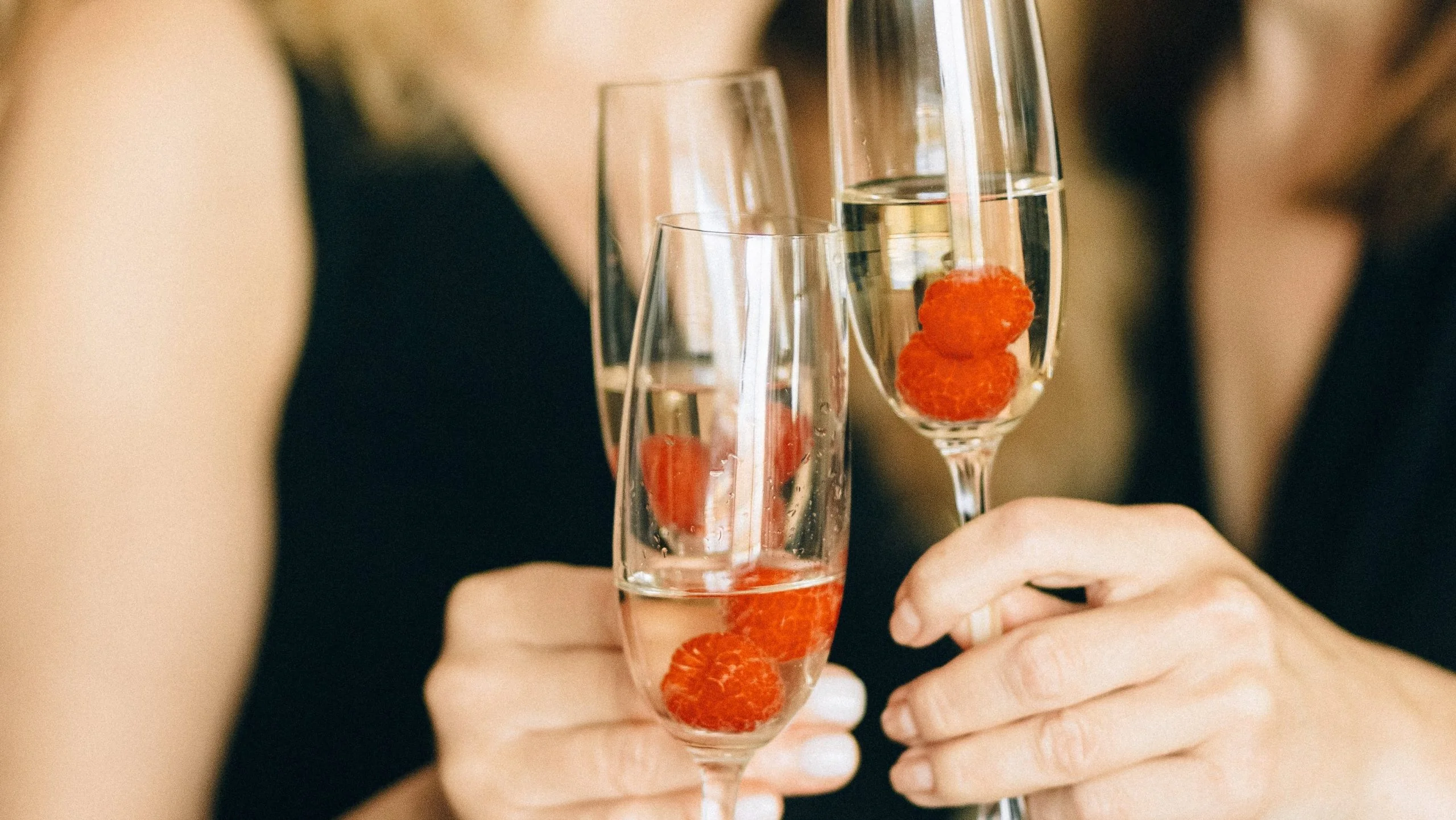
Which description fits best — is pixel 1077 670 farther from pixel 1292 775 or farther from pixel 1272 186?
pixel 1272 186

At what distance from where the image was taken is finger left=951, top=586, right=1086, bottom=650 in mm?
650

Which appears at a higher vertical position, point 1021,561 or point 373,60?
point 373,60

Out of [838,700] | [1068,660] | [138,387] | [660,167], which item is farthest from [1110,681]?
[138,387]

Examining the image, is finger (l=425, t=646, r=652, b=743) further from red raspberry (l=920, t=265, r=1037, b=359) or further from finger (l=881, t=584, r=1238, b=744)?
red raspberry (l=920, t=265, r=1037, b=359)

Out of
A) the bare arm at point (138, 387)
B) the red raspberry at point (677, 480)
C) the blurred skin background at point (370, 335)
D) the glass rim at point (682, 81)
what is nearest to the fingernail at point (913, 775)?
the red raspberry at point (677, 480)

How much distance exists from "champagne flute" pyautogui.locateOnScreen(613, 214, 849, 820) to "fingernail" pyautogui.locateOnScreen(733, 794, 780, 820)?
0.49 feet

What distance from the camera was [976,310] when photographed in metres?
→ 0.56

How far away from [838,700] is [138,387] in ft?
2.65

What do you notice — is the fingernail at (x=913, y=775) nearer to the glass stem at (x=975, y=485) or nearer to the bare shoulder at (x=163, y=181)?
the glass stem at (x=975, y=485)

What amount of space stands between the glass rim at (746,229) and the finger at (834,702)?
0.85 feet

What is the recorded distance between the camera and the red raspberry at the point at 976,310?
0.56 metres

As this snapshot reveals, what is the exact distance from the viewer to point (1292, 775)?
668 mm

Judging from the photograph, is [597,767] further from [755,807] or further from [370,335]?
[370,335]

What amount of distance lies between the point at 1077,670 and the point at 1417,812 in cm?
33
